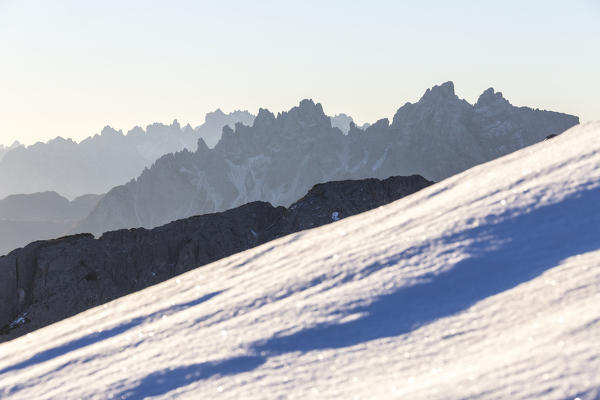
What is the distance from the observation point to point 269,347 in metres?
8.43

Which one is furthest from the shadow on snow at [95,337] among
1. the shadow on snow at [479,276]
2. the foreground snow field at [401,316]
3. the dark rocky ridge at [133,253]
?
the dark rocky ridge at [133,253]

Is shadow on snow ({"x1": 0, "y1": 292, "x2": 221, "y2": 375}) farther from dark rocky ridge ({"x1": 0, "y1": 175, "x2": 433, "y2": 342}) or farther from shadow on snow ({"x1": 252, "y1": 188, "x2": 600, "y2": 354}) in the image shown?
dark rocky ridge ({"x1": 0, "y1": 175, "x2": 433, "y2": 342})

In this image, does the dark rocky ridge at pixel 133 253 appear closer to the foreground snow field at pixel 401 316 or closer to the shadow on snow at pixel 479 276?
the foreground snow field at pixel 401 316

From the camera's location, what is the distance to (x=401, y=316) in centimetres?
828

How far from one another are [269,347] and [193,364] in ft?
3.13

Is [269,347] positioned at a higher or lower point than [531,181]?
lower

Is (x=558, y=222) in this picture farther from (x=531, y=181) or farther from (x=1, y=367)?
(x=1, y=367)

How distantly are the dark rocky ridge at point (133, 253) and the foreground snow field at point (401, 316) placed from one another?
8303cm

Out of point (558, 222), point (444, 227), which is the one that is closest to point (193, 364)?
point (444, 227)

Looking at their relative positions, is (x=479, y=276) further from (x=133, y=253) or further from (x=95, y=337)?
(x=133, y=253)

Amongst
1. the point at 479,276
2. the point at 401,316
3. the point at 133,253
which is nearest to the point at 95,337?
the point at 401,316

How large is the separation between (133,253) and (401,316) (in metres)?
99.0

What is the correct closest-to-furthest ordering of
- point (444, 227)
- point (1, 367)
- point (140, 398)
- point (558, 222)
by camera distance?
1. point (140, 398)
2. point (558, 222)
3. point (444, 227)
4. point (1, 367)

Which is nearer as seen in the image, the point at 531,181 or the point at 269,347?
the point at 269,347
